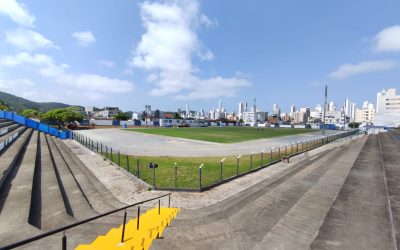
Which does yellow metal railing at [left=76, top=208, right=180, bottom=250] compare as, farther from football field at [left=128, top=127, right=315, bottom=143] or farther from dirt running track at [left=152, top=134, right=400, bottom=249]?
football field at [left=128, top=127, right=315, bottom=143]

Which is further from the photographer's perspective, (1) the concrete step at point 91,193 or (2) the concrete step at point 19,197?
(1) the concrete step at point 91,193

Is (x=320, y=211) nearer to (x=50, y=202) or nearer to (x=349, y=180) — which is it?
(x=349, y=180)

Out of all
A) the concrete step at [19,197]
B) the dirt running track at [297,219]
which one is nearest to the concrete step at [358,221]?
the dirt running track at [297,219]

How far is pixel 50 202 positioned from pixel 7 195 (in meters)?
1.64

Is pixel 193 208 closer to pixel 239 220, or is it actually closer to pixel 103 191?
pixel 239 220

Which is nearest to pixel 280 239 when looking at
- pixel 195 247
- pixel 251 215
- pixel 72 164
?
pixel 251 215

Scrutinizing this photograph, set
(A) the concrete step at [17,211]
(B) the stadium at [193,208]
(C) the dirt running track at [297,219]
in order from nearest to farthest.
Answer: (A) the concrete step at [17,211], (B) the stadium at [193,208], (C) the dirt running track at [297,219]

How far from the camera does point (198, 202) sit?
10.2 m

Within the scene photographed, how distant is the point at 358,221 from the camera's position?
Result: 788 centimetres

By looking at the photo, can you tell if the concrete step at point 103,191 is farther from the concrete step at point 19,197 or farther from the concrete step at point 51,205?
the concrete step at point 19,197

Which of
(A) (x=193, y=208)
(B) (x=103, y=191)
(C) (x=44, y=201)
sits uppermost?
(C) (x=44, y=201)

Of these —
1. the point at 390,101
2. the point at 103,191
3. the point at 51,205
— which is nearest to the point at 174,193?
the point at 103,191

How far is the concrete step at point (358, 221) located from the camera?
6.48 metres

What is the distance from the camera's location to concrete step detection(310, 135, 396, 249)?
648 centimetres
